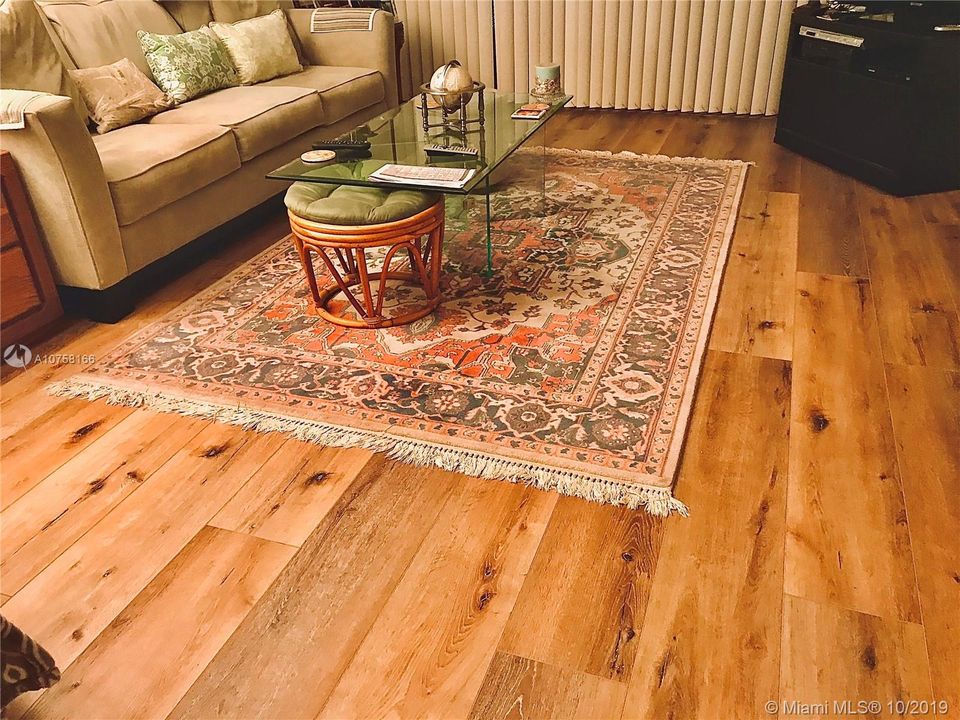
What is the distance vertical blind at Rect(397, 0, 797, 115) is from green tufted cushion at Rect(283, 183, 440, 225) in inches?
113

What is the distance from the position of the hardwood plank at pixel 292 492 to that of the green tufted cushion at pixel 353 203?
68 centimetres

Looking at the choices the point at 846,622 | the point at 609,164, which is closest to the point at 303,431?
the point at 846,622

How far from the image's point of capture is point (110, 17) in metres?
3.22

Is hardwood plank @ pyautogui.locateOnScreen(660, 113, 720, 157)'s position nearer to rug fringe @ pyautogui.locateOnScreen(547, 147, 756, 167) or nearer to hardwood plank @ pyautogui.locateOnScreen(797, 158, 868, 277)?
rug fringe @ pyautogui.locateOnScreen(547, 147, 756, 167)

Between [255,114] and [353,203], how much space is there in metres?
1.11

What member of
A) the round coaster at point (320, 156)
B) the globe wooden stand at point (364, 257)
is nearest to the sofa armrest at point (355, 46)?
the round coaster at point (320, 156)

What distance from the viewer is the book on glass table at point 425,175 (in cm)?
224

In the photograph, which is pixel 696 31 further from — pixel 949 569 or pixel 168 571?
pixel 168 571

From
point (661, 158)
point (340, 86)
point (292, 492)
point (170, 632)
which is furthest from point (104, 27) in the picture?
point (170, 632)

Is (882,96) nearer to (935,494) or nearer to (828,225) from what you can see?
(828,225)

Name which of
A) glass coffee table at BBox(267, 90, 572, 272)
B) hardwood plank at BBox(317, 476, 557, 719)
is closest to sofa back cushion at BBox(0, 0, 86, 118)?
glass coffee table at BBox(267, 90, 572, 272)

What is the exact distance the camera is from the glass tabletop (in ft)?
7.89

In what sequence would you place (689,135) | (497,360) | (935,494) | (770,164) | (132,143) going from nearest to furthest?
1. (935,494)
2. (497,360)
3. (132,143)
4. (770,164)
5. (689,135)

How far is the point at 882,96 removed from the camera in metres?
3.27
